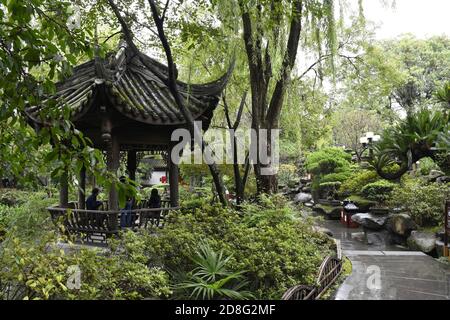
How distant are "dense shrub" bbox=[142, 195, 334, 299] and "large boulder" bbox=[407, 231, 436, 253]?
384 centimetres

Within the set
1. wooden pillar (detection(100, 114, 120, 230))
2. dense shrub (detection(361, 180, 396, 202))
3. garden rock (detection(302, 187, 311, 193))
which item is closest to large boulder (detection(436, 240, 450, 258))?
dense shrub (detection(361, 180, 396, 202))

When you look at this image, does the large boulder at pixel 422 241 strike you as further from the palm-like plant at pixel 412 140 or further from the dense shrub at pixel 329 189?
the dense shrub at pixel 329 189

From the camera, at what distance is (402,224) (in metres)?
9.98

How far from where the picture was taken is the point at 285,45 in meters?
7.04

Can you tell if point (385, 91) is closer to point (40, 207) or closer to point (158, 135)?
point (158, 135)

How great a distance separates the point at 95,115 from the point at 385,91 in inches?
319

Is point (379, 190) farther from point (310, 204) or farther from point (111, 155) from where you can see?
point (111, 155)

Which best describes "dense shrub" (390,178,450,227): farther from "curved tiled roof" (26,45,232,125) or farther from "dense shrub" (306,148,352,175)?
"dense shrub" (306,148,352,175)

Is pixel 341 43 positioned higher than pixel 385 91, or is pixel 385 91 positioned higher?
pixel 341 43

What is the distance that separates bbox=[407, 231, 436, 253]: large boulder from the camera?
8758mm

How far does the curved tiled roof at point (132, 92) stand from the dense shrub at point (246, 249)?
6.41 feet

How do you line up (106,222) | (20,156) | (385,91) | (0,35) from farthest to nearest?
(385,91)
(106,222)
(20,156)
(0,35)

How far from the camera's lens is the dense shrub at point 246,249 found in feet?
15.6
